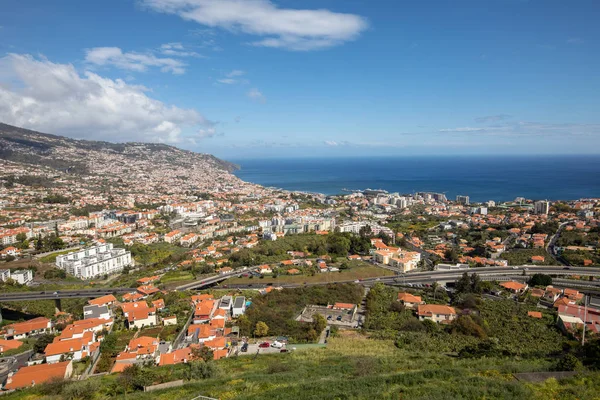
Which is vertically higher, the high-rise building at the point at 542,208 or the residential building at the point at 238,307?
the high-rise building at the point at 542,208

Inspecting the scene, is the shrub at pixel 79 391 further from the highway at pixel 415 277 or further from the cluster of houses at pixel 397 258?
the cluster of houses at pixel 397 258

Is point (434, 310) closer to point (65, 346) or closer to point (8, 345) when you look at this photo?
point (65, 346)

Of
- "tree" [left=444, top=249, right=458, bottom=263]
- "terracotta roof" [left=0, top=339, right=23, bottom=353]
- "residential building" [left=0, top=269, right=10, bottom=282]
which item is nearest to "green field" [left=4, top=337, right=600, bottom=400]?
"terracotta roof" [left=0, top=339, right=23, bottom=353]

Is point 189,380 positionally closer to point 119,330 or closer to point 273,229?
point 119,330

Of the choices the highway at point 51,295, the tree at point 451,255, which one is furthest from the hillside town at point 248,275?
the tree at point 451,255

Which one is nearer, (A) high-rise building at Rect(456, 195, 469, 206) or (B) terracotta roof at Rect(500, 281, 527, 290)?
(B) terracotta roof at Rect(500, 281, 527, 290)

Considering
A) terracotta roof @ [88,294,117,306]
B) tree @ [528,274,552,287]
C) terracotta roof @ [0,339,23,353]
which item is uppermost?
tree @ [528,274,552,287]

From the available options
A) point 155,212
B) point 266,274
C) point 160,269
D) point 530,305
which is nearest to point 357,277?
point 266,274

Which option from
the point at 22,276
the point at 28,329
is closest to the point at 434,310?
the point at 28,329

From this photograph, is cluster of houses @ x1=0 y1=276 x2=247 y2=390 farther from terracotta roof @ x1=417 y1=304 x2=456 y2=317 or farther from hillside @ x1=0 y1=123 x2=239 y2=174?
hillside @ x1=0 y1=123 x2=239 y2=174
